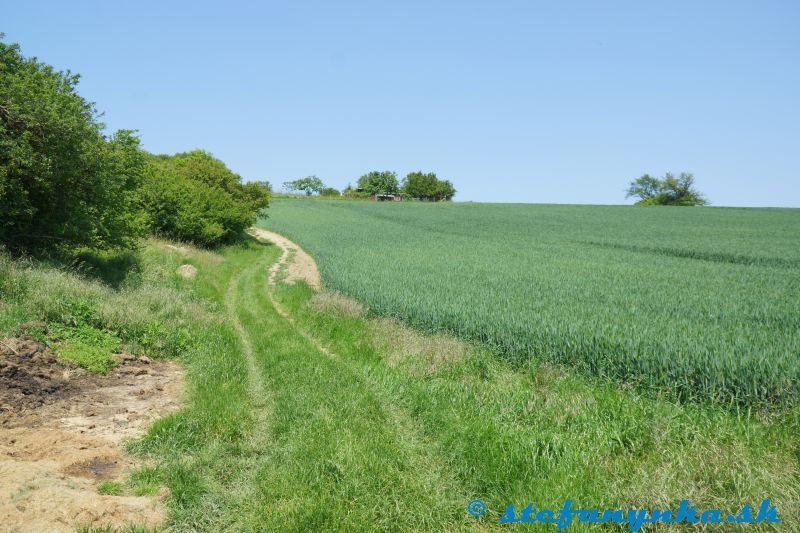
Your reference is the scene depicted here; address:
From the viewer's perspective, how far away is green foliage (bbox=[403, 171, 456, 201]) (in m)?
132

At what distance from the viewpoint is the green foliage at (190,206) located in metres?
24.8

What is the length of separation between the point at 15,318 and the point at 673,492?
10501mm

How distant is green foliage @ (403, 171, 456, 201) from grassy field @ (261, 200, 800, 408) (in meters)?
101

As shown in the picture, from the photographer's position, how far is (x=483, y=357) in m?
9.25

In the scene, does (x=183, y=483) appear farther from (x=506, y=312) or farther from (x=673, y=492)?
(x=506, y=312)

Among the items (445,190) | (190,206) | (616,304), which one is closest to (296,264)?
(190,206)

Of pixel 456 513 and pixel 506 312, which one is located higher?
pixel 506 312

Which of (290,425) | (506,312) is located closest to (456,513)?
(290,425)

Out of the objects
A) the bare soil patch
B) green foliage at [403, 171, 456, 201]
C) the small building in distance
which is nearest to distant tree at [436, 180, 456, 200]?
green foliage at [403, 171, 456, 201]

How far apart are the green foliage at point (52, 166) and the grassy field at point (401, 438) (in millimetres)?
2487

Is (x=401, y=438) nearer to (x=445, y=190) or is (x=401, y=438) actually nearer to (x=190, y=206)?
(x=190, y=206)

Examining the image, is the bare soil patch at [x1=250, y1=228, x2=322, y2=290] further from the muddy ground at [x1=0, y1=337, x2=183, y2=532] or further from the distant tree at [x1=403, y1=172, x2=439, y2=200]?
the distant tree at [x1=403, y1=172, x2=439, y2=200]

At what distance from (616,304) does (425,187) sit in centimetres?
12141

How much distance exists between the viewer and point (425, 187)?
433ft
